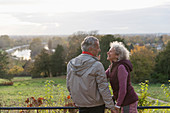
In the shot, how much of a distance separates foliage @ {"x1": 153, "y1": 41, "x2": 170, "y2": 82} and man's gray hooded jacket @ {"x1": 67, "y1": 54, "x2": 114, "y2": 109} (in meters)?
29.6

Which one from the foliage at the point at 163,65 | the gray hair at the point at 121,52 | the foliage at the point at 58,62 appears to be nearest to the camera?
the gray hair at the point at 121,52

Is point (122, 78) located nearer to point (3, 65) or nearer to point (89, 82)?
point (89, 82)

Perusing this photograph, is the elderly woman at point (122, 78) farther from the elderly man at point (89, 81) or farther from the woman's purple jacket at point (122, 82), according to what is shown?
the elderly man at point (89, 81)

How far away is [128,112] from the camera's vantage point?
2.77m

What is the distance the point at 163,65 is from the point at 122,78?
1187 inches

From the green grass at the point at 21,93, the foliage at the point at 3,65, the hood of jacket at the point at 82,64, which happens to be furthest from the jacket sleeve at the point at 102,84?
the foliage at the point at 3,65

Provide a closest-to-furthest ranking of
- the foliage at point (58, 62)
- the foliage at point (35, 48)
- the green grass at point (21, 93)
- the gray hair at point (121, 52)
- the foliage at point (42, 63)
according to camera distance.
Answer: the gray hair at point (121, 52), the green grass at point (21, 93), the foliage at point (58, 62), the foliage at point (42, 63), the foliage at point (35, 48)

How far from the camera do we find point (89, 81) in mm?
2578

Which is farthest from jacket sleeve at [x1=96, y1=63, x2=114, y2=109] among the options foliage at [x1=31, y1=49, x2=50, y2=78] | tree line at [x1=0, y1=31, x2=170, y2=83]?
foliage at [x1=31, y1=49, x2=50, y2=78]

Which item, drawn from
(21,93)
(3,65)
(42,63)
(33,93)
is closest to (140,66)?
(42,63)

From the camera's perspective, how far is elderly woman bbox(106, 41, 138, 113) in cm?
Answer: 264

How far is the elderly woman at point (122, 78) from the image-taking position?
264cm

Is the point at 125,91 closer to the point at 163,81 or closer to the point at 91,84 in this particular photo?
the point at 91,84

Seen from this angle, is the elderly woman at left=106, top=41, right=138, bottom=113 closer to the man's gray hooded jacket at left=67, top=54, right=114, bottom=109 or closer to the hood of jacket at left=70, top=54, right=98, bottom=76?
the man's gray hooded jacket at left=67, top=54, right=114, bottom=109
